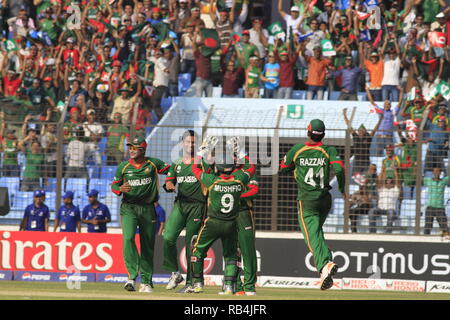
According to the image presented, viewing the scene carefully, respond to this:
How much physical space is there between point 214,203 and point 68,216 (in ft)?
19.8

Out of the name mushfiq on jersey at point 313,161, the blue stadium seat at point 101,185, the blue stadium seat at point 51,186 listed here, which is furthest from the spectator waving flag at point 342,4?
the name mushfiq on jersey at point 313,161

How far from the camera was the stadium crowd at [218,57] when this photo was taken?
887 inches

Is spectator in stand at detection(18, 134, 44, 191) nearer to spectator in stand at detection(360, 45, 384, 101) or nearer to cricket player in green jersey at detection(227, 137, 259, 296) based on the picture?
cricket player in green jersey at detection(227, 137, 259, 296)

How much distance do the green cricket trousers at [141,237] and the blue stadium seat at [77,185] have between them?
4792mm

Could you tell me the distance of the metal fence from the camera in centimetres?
1794

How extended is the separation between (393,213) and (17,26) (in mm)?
12168

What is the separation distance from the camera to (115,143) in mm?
18469

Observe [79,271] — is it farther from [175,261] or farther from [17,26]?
[17,26]

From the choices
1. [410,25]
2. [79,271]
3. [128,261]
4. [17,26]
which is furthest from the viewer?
[17,26]

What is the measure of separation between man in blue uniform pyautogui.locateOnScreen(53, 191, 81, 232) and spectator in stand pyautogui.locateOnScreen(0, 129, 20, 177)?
1.19 metres

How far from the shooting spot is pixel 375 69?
22797 mm

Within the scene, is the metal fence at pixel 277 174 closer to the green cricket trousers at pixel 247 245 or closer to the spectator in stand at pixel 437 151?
the spectator in stand at pixel 437 151

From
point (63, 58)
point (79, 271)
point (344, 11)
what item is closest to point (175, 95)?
point (63, 58)

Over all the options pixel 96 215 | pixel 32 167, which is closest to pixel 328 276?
pixel 96 215
